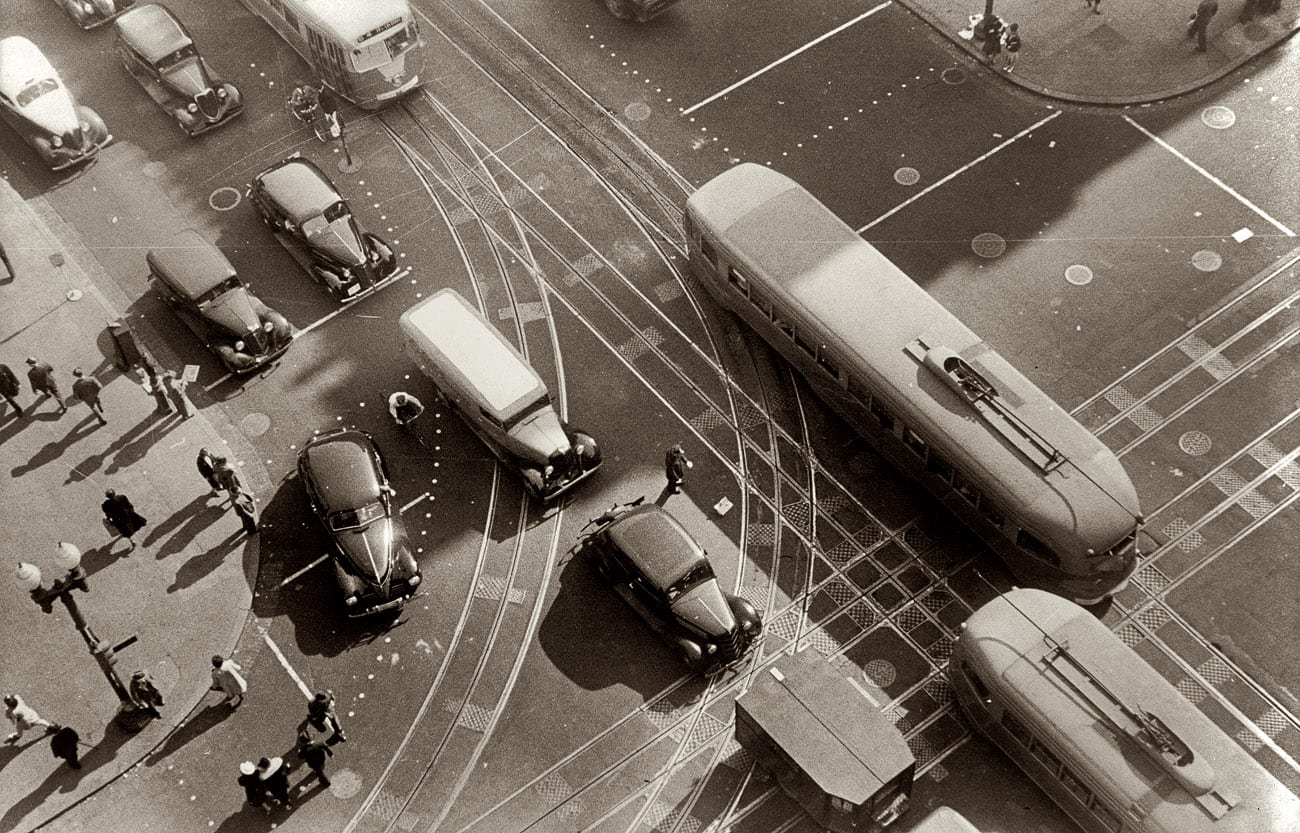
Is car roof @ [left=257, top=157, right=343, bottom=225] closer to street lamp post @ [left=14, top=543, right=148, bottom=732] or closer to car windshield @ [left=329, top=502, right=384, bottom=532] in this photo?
car windshield @ [left=329, top=502, right=384, bottom=532]

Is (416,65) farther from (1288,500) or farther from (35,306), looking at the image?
(1288,500)

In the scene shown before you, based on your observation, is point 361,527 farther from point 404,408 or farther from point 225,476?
point 404,408

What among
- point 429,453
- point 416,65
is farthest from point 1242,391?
point 416,65

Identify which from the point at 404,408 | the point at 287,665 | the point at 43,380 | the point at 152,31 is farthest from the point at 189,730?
→ the point at 152,31

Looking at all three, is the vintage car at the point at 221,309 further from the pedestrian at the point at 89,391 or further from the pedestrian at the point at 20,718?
the pedestrian at the point at 20,718

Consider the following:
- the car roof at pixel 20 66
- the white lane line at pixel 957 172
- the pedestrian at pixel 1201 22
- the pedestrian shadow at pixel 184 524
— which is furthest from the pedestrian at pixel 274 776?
the pedestrian at pixel 1201 22

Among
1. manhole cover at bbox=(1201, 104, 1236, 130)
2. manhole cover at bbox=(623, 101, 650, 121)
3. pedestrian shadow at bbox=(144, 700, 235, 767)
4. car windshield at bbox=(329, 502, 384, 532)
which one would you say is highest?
manhole cover at bbox=(623, 101, 650, 121)

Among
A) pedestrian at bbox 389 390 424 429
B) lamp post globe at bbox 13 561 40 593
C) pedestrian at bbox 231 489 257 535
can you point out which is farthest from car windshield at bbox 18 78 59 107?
lamp post globe at bbox 13 561 40 593
